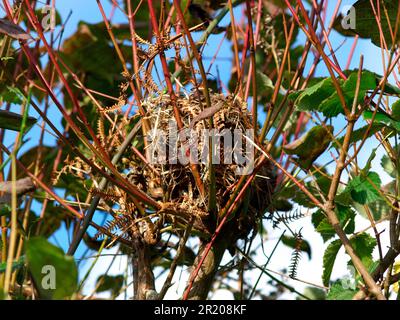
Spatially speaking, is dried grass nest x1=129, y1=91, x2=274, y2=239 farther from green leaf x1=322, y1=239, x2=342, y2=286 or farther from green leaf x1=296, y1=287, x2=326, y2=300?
green leaf x1=296, y1=287, x2=326, y2=300

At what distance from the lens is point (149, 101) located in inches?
69.2

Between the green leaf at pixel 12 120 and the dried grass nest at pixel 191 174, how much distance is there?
16.8 inches

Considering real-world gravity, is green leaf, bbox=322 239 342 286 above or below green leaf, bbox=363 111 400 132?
below

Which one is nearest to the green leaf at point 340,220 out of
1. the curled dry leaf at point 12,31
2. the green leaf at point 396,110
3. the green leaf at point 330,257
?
the green leaf at point 330,257

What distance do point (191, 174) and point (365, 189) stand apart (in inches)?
18.7

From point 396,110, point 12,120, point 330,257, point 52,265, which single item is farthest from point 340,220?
point 52,265

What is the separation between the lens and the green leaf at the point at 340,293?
1361mm

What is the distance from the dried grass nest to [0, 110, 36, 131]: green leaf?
43 cm

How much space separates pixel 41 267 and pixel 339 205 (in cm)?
96

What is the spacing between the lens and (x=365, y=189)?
1474 millimetres

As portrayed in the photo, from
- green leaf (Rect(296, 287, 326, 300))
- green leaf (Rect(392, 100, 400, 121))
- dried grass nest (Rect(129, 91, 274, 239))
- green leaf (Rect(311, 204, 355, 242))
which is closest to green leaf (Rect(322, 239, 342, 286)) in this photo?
green leaf (Rect(311, 204, 355, 242))

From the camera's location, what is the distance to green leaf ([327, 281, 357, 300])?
136 centimetres

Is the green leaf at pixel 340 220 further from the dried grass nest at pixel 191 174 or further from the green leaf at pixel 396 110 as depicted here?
the green leaf at pixel 396 110

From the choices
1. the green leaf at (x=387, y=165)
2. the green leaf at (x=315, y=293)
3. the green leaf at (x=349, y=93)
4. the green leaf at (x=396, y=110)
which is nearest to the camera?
the green leaf at (x=349, y=93)
